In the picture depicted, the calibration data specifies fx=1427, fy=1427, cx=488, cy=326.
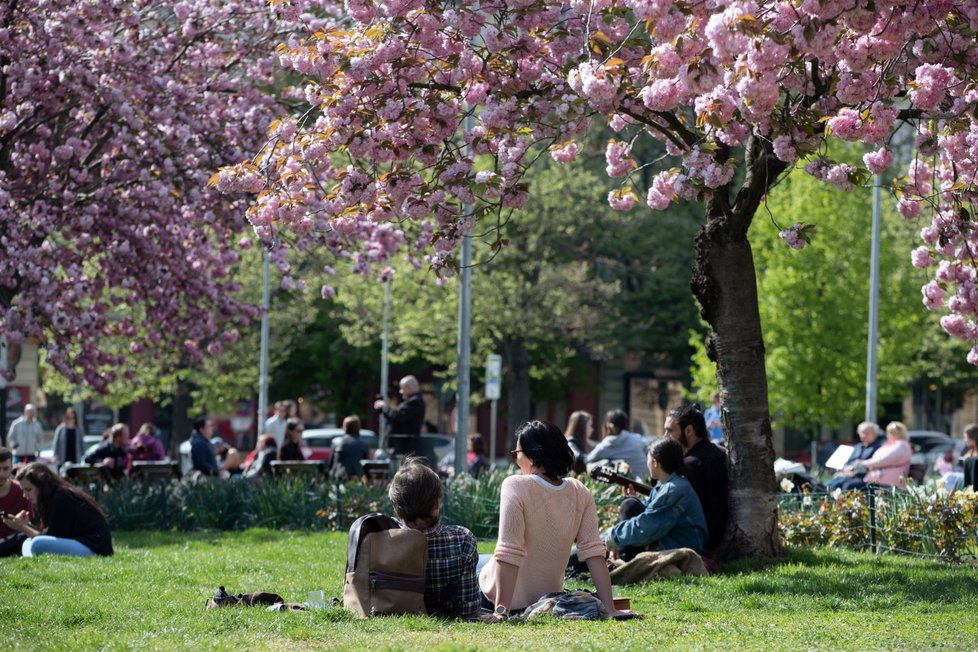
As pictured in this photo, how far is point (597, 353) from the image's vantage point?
138 feet

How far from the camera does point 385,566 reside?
771 cm

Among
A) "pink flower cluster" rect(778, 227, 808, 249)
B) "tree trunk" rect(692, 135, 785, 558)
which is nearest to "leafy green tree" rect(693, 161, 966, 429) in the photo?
"tree trunk" rect(692, 135, 785, 558)

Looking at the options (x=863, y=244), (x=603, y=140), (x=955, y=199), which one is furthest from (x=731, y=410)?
(x=603, y=140)

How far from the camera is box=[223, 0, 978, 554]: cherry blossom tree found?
7609 millimetres

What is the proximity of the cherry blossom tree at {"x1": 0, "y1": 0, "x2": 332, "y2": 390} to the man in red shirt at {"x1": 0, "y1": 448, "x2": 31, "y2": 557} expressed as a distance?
8.53 ft

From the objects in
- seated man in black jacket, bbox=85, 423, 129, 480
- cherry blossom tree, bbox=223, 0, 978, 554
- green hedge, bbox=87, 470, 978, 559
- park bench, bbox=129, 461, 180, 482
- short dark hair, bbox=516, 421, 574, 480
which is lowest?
green hedge, bbox=87, 470, 978, 559

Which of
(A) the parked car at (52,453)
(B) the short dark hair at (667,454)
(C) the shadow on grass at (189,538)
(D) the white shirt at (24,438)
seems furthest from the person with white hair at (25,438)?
(B) the short dark hair at (667,454)

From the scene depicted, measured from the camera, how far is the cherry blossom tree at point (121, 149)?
15.0m

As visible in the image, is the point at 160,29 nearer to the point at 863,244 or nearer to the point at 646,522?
the point at 646,522

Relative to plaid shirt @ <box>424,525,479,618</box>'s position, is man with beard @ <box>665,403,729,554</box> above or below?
above

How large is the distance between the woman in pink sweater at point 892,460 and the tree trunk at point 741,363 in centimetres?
582

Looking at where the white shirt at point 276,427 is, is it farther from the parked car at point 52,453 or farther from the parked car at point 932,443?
the parked car at point 932,443

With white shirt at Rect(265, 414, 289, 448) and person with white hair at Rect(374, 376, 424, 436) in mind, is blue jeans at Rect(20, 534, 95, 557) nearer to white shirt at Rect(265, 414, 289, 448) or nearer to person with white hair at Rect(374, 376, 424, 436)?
person with white hair at Rect(374, 376, 424, 436)

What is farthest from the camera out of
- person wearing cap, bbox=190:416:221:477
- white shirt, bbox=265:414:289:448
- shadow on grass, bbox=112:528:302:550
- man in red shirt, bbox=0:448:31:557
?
white shirt, bbox=265:414:289:448
